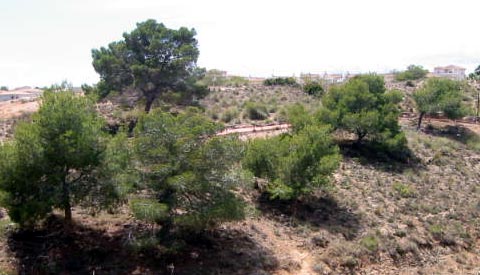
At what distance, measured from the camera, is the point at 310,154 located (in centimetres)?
2661

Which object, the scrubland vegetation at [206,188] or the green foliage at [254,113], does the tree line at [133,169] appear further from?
the green foliage at [254,113]

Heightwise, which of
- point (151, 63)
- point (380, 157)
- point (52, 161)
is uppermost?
point (151, 63)

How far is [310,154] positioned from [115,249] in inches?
447

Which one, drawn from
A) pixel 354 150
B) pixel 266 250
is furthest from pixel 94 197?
pixel 354 150

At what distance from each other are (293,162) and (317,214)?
379 centimetres

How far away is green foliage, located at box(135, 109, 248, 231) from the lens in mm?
20078

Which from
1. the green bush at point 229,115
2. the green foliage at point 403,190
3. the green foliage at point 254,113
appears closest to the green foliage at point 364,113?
the green foliage at point 403,190

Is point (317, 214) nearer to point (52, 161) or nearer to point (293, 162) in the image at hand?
point (293, 162)

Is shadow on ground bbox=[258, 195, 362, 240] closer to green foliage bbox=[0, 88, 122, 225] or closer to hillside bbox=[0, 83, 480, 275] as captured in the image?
hillside bbox=[0, 83, 480, 275]

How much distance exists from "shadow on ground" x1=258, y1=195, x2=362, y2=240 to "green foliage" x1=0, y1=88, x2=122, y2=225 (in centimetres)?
1023


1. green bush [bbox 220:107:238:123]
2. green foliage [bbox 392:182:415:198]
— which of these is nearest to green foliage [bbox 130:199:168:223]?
green foliage [bbox 392:182:415:198]

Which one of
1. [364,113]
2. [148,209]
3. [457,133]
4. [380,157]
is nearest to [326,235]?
[148,209]

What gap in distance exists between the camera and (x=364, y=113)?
119 ft

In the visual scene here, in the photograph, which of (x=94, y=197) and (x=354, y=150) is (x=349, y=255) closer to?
(x=94, y=197)
